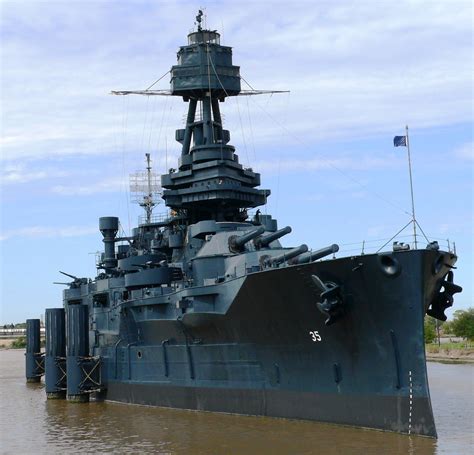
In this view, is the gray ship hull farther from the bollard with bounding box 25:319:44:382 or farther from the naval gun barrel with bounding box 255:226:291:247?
the bollard with bounding box 25:319:44:382

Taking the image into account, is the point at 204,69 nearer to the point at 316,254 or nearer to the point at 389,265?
the point at 316,254

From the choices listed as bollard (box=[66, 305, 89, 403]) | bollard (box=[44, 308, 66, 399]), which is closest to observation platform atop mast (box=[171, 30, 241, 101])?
bollard (box=[66, 305, 89, 403])

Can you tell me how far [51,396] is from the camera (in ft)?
109

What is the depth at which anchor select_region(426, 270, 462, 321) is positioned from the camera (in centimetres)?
2217

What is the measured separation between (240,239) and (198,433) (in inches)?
265

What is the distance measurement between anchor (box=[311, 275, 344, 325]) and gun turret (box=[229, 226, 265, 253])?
4.93m

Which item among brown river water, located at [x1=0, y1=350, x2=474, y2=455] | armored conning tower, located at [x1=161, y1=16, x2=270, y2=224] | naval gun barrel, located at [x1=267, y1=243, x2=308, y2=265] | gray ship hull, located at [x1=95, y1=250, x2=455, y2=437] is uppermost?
armored conning tower, located at [x1=161, y1=16, x2=270, y2=224]

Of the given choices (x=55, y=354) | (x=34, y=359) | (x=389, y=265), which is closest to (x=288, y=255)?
(x=389, y=265)

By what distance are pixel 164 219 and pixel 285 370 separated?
484 inches

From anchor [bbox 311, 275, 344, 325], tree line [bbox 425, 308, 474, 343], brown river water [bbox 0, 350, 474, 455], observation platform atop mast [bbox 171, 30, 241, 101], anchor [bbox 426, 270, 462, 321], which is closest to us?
brown river water [bbox 0, 350, 474, 455]

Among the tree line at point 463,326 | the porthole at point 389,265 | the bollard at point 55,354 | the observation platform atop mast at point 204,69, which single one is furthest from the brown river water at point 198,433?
the tree line at point 463,326

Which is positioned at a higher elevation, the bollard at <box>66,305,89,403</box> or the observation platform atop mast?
the observation platform atop mast

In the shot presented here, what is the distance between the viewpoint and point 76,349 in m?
31.9

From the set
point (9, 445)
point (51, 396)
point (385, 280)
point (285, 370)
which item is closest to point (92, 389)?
point (51, 396)
